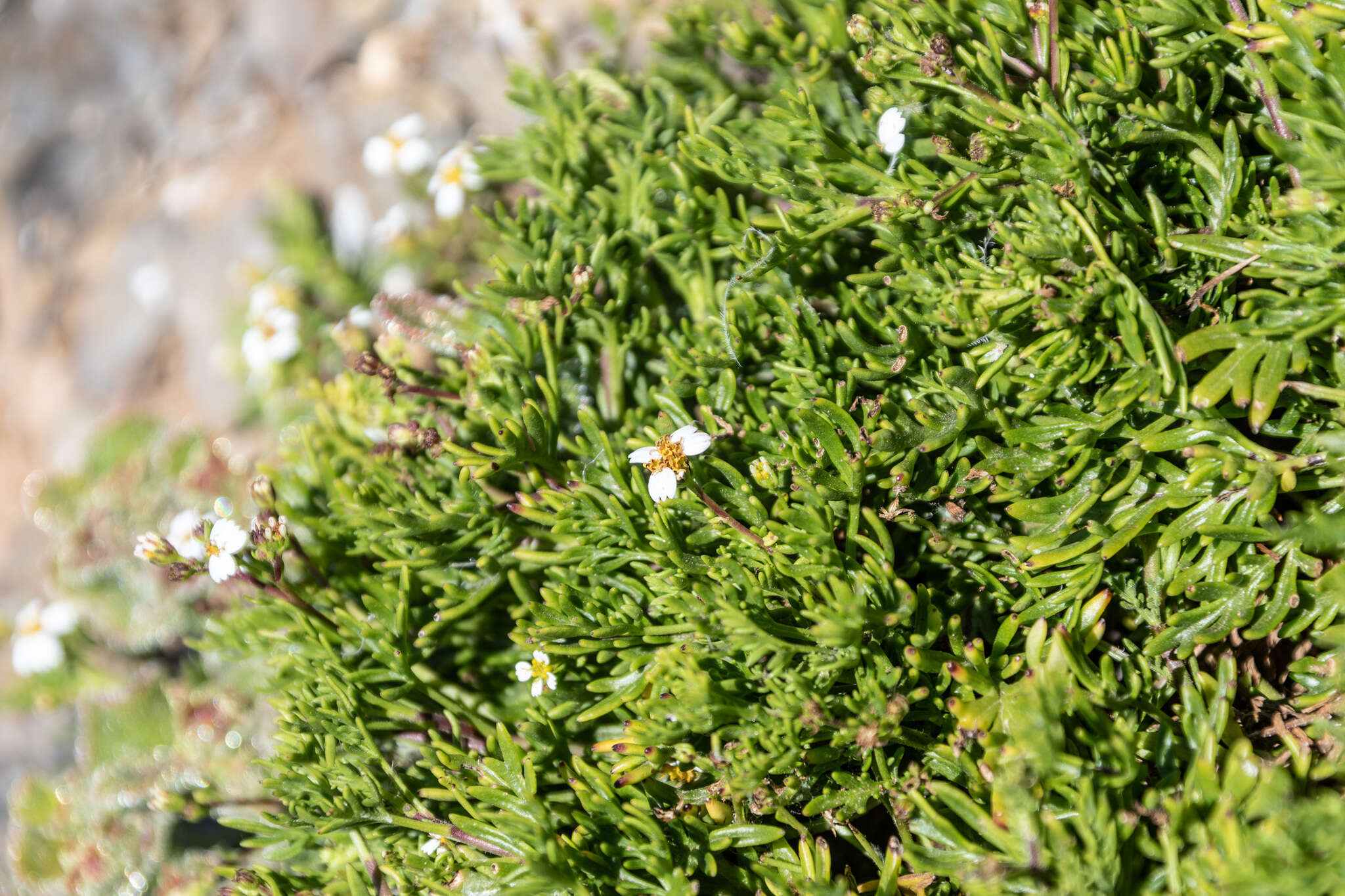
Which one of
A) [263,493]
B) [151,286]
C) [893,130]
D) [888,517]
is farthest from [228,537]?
[151,286]

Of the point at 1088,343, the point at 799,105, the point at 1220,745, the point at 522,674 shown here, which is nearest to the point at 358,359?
the point at 522,674

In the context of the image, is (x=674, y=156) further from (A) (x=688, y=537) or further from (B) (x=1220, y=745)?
(B) (x=1220, y=745)

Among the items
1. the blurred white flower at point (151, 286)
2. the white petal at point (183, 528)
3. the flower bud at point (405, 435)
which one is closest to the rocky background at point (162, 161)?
the blurred white flower at point (151, 286)

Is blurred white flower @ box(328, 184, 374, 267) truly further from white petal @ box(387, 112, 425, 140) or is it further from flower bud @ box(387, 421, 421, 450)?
flower bud @ box(387, 421, 421, 450)

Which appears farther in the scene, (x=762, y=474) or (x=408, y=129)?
(x=408, y=129)

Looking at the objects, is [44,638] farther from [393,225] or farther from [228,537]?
[393,225]

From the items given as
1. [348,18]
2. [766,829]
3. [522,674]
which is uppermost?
[348,18]

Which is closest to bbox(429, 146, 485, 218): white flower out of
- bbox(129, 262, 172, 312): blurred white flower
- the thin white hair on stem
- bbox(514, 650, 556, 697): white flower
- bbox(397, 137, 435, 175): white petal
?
bbox(397, 137, 435, 175): white petal

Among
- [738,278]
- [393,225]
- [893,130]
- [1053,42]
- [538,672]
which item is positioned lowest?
[538,672]
